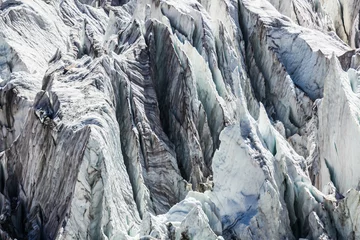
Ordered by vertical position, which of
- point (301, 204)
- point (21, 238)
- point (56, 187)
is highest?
point (301, 204)

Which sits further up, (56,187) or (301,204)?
(301,204)

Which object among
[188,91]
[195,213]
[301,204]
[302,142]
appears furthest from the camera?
[302,142]

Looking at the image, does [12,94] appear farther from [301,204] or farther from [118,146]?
[301,204]

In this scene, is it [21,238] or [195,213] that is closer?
[195,213]

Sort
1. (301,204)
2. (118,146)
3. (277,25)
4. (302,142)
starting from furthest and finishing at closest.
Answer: (277,25) → (302,142) → (118,146) → (301,204)

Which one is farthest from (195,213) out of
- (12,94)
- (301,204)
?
(12,94)

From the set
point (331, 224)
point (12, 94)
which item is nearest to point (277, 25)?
point (12, 94)
